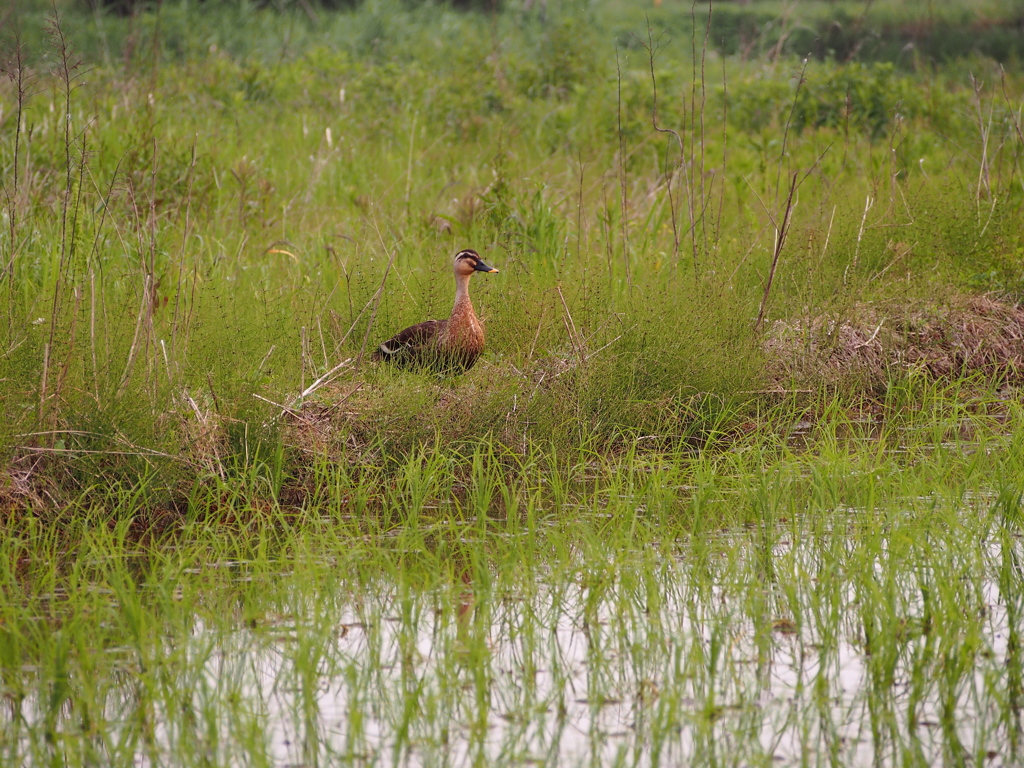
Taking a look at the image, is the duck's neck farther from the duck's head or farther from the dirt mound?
the dirt mound

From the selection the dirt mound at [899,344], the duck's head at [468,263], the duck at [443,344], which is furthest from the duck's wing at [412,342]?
the dirt mound at [899,344]

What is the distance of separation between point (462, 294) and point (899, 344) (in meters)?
2.41

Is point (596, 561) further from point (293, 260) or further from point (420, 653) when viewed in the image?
point (293, 260)

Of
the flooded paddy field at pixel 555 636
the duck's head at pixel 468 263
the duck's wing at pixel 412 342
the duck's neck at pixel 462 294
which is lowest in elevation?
the flooded paddy field at pixel 555 636

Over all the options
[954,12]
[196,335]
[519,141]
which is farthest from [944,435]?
[954,12]

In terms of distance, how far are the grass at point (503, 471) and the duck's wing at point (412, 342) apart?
0.20 meters

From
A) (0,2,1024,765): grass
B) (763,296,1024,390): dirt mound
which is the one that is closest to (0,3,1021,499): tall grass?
(0,2,1024,765): grass

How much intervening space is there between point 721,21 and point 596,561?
1904cm

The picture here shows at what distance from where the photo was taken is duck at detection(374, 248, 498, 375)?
221 inches

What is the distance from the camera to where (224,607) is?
11.8 ft

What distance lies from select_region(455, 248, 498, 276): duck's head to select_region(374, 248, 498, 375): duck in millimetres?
148

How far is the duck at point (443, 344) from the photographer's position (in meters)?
5.62

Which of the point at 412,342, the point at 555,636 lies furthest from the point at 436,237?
the point at 555,636

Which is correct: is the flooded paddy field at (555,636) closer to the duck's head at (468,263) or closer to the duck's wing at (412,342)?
the duck's wing at (412,342)
